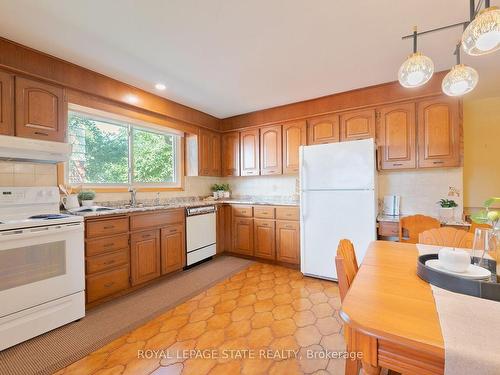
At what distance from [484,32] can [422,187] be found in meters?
2.28

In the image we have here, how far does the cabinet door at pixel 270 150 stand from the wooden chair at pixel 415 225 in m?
1.77

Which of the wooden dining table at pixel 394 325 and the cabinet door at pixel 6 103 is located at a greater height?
the cabinet door at pixel 6 103

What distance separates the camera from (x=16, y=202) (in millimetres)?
1945

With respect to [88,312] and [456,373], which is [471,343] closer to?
[456,373]

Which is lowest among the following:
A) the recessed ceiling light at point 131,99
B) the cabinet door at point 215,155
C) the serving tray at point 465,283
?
the serving tray at point 465,283

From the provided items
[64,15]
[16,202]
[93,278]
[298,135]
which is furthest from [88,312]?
[298,135]

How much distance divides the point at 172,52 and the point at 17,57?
126 centimetres

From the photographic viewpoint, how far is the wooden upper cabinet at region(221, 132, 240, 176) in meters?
4.02

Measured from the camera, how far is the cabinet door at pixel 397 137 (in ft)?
8.81

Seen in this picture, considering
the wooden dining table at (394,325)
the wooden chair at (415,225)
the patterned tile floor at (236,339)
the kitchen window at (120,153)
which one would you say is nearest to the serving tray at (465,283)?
the wooden dining table at (394,325)

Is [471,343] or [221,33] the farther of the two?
[221,33]

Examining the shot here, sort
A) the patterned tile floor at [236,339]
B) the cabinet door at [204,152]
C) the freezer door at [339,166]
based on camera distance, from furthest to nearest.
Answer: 1. the cabinet door at [204,152]
2. the freezer door at [339,166]
3. the patterned tile floor at [236,339]

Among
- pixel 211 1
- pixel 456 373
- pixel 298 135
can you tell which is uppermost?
pixel 211 1

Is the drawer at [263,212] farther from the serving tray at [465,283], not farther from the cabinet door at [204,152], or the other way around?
the serving tray at [465,283]
